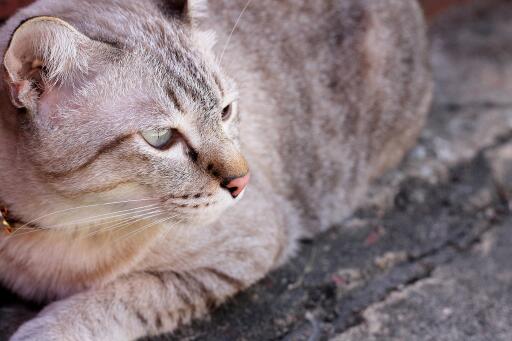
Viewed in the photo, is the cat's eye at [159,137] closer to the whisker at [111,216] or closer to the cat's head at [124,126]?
the cat's head at [124,126]

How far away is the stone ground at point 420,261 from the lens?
277 centimetres

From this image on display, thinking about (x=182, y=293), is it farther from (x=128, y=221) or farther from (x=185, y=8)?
(x=185, y=8)

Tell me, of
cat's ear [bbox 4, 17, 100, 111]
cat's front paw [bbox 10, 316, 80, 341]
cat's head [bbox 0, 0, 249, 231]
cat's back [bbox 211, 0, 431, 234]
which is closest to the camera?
cat's ear [bbox 4, 17, 100, 111]

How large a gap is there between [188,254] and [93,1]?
104cm

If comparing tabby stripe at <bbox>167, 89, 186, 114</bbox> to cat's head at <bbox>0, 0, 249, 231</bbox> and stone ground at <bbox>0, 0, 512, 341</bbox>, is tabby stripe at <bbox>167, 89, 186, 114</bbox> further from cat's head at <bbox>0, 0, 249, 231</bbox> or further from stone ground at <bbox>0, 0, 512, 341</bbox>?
stone ground at <bbox>0, 0, 512, 341</bbox>

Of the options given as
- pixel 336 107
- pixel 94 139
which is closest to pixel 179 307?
pixel 94 139

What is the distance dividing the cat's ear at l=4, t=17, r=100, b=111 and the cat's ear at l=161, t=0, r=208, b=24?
18.8 inches

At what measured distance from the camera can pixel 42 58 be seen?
2.02 meters

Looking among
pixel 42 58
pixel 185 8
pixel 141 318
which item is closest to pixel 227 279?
→ pixel 141 318

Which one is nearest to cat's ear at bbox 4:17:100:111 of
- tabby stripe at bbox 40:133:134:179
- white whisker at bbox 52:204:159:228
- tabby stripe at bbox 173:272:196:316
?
tabby stripe at bbox 40:133:134:179

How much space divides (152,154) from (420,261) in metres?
1.58

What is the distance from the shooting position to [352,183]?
363cm

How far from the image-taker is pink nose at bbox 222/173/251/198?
227 cm

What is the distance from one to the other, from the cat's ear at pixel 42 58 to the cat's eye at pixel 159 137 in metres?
0.29
